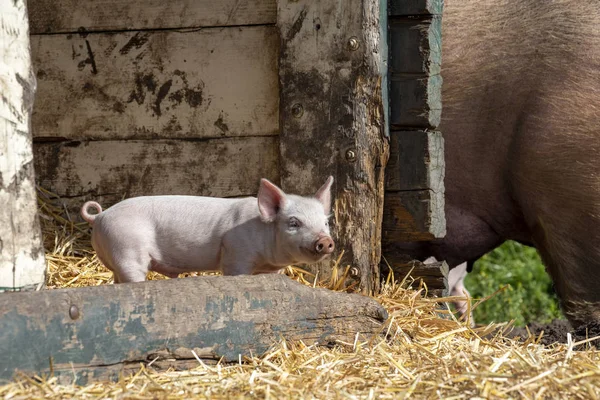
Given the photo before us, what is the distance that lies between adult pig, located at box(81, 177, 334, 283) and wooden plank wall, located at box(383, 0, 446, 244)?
1.83 feet

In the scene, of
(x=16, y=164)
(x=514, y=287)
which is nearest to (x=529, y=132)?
(x=16, y=164)

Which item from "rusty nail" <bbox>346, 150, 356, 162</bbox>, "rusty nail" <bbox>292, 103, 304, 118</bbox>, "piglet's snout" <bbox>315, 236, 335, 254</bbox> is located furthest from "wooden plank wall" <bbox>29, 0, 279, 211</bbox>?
"piglet's snout" <bbox>315, 236, 335, 254</bbox>

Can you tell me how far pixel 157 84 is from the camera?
12.4 feet

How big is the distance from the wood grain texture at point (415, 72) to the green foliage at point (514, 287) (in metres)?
3.24

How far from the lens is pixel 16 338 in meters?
2.11

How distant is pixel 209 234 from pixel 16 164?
77cm

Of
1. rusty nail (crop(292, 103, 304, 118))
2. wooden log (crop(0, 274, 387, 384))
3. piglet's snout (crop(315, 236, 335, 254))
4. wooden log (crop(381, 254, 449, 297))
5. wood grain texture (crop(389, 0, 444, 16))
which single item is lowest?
wooden log (crop(381, 254, 449, 297))

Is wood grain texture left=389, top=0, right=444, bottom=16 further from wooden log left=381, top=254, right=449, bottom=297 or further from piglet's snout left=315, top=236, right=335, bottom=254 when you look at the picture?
piglet's snout left=315, top=236, right=335, bottom=254

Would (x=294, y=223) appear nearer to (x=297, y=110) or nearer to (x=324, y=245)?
(x=324, y=245)

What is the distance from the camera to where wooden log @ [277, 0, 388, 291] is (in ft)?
11.4

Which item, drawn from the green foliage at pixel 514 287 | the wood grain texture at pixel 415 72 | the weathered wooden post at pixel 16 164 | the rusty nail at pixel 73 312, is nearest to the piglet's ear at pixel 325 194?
the wood grain texture at pixel 415 72

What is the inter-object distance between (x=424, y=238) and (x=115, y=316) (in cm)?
166

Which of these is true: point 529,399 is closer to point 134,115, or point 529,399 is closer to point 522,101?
point 522,101

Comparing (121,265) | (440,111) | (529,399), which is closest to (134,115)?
(121,265)
